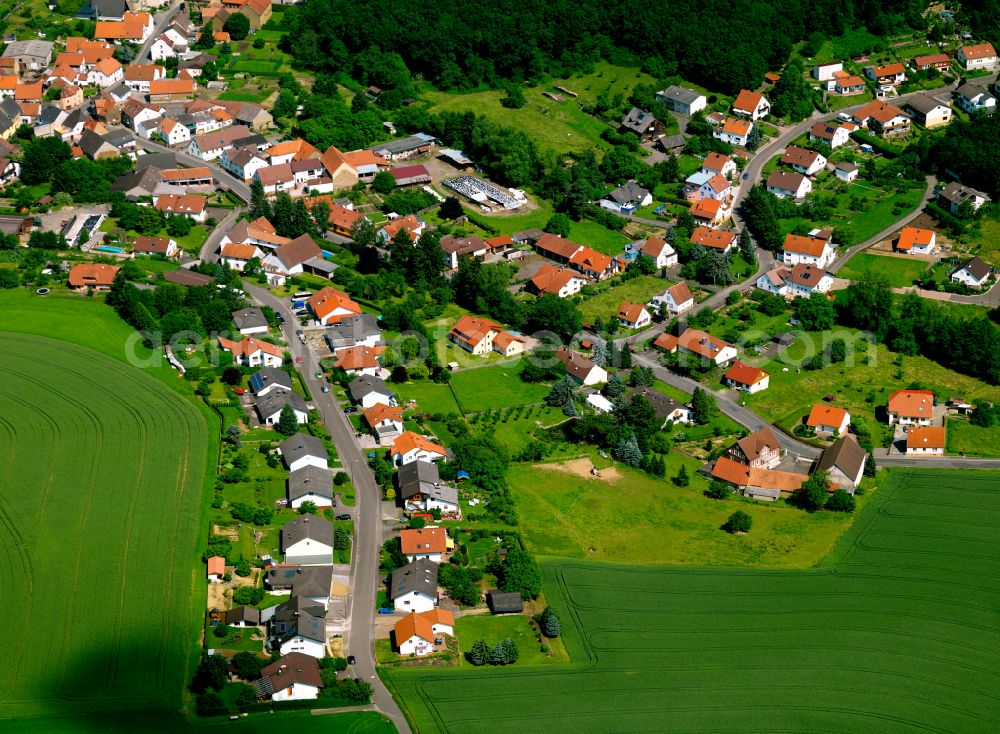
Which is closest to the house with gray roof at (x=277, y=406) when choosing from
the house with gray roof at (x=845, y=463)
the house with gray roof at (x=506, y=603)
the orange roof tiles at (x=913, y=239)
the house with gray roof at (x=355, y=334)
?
the house with gray roof at (x=355, y=334)

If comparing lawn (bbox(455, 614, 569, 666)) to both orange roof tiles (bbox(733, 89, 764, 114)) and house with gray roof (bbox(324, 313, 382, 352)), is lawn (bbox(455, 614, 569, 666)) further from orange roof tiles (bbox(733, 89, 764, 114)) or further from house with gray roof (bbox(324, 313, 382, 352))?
orange roof tiles (bbox(733, 89, 764, 114))

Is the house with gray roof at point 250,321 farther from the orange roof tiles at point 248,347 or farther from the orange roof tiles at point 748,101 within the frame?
the orange roof tiles at point 748,101

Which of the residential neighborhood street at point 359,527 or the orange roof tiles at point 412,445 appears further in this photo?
the orange roof tiles at point 412,445

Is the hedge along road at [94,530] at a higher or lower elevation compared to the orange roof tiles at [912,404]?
lower

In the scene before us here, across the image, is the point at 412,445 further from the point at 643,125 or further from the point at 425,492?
the point at 643,125

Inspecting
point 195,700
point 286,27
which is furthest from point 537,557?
point 286,27

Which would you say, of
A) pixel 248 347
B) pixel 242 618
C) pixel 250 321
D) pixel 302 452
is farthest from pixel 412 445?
pixel 250 321

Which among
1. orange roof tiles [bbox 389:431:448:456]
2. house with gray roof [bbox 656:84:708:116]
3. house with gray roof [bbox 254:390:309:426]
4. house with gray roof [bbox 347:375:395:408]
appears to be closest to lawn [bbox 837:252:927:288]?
house with gray roof [bbox 656:84:708:116]
